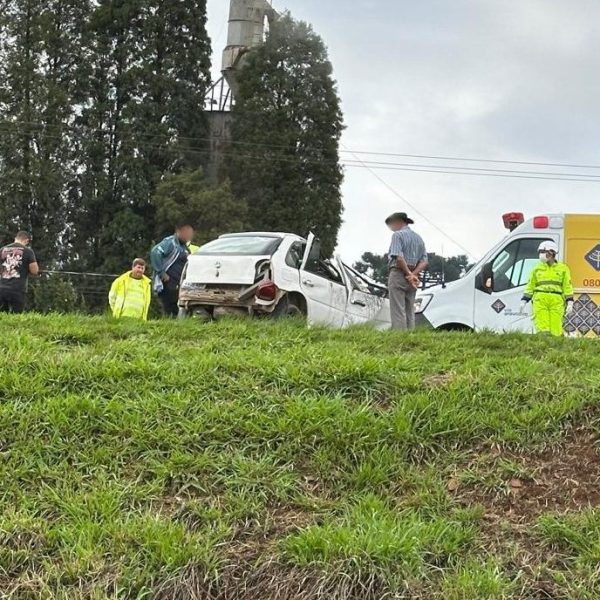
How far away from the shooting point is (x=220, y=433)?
15.4 ft

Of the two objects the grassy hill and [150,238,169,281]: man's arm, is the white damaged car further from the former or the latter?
the grassy hill

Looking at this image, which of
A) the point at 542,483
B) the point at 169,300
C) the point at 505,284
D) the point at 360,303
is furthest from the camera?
the point at 505,284

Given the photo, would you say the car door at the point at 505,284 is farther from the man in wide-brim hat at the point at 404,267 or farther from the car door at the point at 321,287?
the man in wide-brim hat at the point at 404,267

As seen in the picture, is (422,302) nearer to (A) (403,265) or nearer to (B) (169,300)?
(A) (403,265)

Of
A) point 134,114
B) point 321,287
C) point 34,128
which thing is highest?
point 134,114

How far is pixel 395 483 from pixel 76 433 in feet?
6.21

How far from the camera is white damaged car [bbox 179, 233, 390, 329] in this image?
9398mm

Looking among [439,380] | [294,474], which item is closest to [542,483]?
[439,380]

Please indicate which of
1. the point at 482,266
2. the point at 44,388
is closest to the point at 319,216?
the point at 482,266

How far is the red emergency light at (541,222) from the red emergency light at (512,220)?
592 millimetres

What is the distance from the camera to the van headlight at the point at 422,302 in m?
12.6

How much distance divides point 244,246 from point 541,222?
4888mm

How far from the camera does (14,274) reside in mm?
10125

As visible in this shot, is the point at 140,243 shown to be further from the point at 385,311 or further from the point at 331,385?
the point at 331,385
